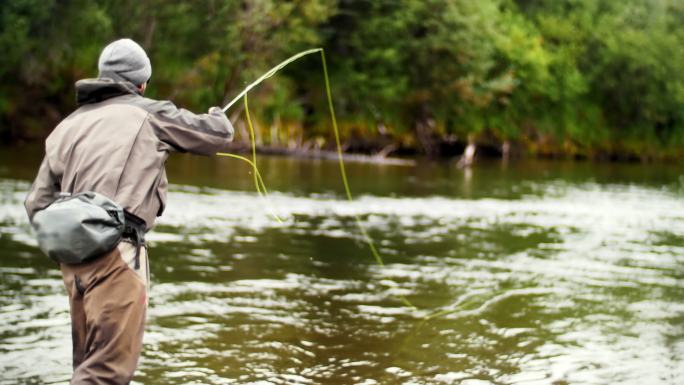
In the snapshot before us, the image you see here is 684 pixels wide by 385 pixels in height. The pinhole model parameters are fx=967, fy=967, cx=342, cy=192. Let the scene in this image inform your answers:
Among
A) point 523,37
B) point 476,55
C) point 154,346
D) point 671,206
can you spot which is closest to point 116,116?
point 154,346

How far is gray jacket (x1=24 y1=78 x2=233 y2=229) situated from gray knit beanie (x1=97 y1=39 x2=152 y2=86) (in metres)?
0.05

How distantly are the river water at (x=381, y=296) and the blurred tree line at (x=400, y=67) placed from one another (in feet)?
53.7

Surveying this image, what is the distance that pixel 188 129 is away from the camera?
4.77m

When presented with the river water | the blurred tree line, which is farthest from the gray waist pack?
the blurred tree line

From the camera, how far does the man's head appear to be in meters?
4.80

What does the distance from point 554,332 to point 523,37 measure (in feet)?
150

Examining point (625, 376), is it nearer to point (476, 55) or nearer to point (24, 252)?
point (24, 252)

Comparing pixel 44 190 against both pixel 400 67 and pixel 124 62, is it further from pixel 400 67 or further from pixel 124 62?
pixel 400 67

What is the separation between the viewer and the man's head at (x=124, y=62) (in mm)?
4801

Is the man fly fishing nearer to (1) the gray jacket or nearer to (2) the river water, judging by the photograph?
(1) the gray jacket

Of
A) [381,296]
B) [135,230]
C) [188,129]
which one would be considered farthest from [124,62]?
[381,296]

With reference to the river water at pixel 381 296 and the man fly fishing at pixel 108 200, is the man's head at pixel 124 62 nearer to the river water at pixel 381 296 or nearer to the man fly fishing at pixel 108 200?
the man fly fishing at pixel 108 200

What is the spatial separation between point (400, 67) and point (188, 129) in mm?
42651

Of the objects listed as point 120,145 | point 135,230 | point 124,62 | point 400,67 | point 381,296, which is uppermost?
point 400,67
